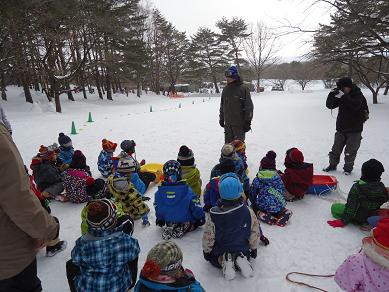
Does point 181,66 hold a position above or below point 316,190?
above

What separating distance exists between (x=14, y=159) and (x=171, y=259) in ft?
3.73

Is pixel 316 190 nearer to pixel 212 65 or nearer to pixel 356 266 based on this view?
pixel 356 266

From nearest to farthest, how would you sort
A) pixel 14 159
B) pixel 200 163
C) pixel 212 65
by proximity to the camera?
pixel 14 159 → pixel 200 163 → pixel 212 65

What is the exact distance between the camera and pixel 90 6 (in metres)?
19.9

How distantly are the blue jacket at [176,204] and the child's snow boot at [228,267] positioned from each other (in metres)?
0.88

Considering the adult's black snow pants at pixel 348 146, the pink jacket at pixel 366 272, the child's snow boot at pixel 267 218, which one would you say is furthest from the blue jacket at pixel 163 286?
the adult's black snow pants at pixel 348 146

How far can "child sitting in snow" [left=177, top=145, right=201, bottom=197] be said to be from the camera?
14.7 ft

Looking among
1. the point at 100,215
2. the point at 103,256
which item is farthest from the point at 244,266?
the point at 100,215

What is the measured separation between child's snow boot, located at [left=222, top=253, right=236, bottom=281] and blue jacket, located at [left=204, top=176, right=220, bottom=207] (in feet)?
3.62

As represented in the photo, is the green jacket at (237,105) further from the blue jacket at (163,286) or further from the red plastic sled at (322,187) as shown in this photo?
the blue jacket at (163,286)

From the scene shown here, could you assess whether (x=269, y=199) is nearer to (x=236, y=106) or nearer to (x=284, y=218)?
(x=284, y=218)

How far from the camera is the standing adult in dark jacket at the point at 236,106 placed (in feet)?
19.1

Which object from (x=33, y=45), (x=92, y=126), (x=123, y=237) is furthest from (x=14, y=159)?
(x=33, y=45)

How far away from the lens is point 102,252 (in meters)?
2.28
